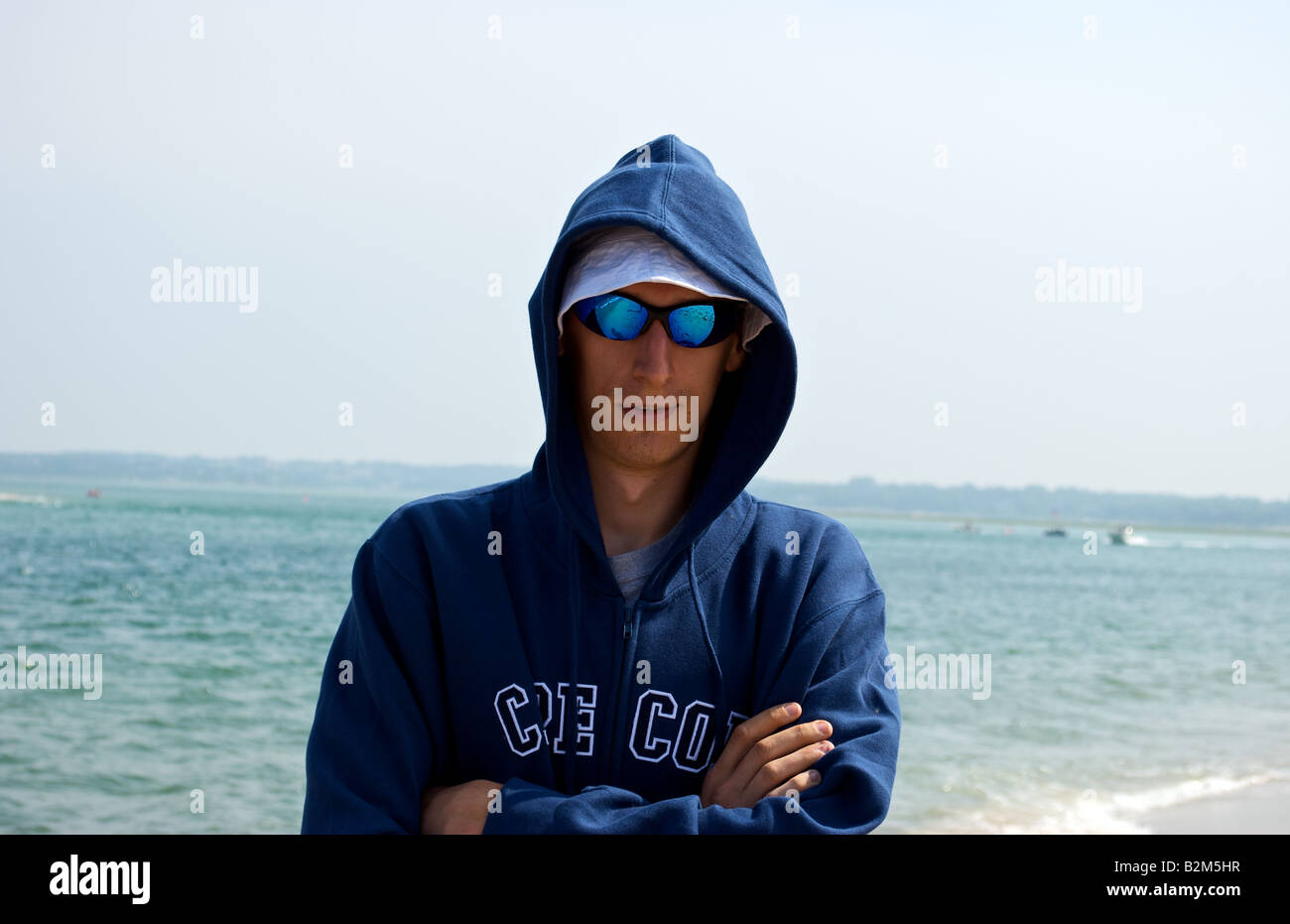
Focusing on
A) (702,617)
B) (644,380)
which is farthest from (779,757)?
(644,380)

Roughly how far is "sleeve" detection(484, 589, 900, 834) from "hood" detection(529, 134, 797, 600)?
0.32 m

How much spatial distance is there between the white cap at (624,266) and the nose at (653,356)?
9 centimetres

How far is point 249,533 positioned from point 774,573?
42.4 m

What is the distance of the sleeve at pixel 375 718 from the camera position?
2105mm

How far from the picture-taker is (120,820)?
9.85 metres

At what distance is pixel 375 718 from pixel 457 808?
230 millimetres

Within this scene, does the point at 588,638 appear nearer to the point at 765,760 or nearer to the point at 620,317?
the point at 765,760

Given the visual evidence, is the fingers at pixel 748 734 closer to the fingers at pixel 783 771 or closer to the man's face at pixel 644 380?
the fingers at pixel 783 771

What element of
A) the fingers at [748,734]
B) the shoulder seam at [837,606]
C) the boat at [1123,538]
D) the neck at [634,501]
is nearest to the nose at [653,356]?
the neck at [634,501]

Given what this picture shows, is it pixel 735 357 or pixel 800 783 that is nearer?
pixel 800 783

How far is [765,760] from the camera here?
6.98 feet
